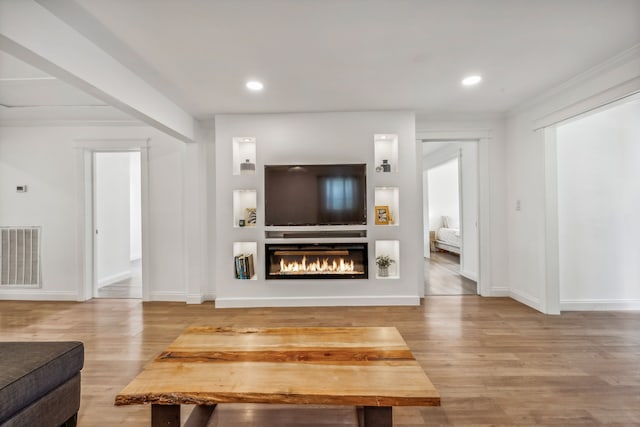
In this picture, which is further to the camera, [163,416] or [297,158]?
[297,158]

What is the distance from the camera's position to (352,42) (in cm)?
226

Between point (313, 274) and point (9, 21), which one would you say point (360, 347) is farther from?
point (9, 21)

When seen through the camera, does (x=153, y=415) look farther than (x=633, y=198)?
No

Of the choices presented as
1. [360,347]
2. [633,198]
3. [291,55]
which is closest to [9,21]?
[291,55]

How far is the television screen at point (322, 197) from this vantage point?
151 inches

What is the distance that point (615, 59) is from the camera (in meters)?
2.59

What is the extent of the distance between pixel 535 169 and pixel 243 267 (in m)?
3.90

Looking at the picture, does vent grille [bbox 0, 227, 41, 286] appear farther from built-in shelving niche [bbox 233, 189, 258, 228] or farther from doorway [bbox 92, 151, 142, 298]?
built-in shelving niche [bbox 233, 189, 258, 228]

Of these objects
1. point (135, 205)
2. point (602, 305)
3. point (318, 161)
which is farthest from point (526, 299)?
point (135, 205)

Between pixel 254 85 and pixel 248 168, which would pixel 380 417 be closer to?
pixel 254 85

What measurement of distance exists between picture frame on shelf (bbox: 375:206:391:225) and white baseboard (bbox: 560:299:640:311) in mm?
2312

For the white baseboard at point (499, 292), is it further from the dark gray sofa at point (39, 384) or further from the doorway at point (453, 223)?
the dark gray sofa at point (39, 384)

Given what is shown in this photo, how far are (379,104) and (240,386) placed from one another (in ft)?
10.9

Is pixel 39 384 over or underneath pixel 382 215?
underneath
